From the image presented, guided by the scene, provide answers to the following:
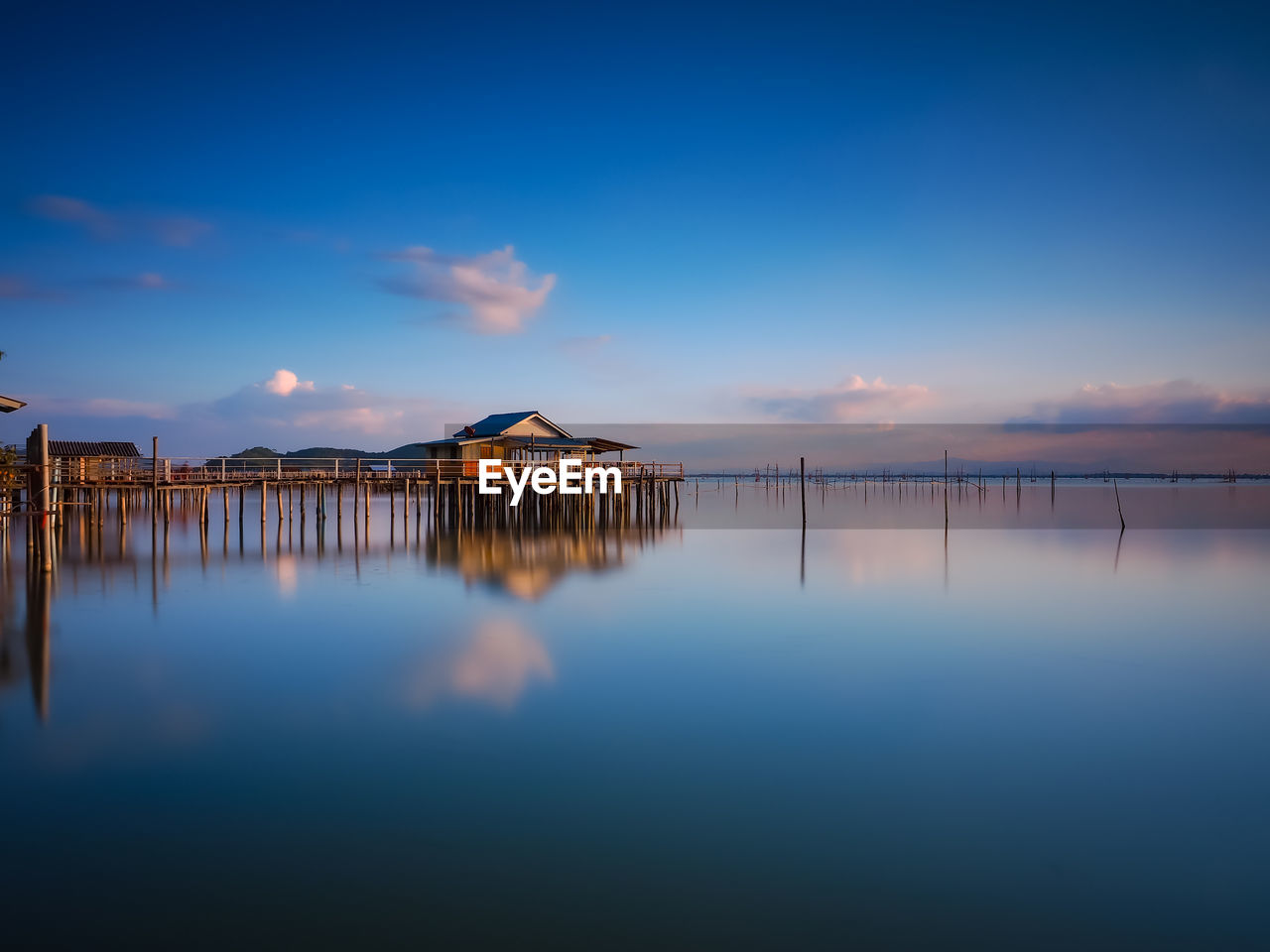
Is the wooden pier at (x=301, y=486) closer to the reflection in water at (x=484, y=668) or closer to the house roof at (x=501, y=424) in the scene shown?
the house roof at (x=501, y=424)

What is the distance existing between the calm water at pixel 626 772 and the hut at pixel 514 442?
2012 centimetres

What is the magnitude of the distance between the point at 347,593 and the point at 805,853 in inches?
615

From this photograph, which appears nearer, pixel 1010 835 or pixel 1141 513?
pixel 1010 835

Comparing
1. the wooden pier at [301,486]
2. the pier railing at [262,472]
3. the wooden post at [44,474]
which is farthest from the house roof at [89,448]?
Result: the wooden post at [44,474]

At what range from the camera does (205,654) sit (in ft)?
44.3

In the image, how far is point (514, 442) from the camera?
1550 inches

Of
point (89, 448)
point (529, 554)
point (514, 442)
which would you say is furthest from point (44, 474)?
point (89, 448)

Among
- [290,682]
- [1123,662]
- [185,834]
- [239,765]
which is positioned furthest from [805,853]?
[1123,662]

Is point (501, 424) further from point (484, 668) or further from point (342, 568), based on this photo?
point (484, 668)

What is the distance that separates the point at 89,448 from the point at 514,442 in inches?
1606

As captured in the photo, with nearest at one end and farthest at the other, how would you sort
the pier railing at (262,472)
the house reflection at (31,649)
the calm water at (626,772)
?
the calm water at (626,772), the house reflection at (31,649), the pier railing at (262,472)

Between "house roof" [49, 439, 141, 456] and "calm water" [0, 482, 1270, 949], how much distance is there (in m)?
47.4

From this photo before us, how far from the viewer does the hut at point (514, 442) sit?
39062mm

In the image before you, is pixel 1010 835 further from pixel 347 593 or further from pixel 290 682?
pixel 347 593
